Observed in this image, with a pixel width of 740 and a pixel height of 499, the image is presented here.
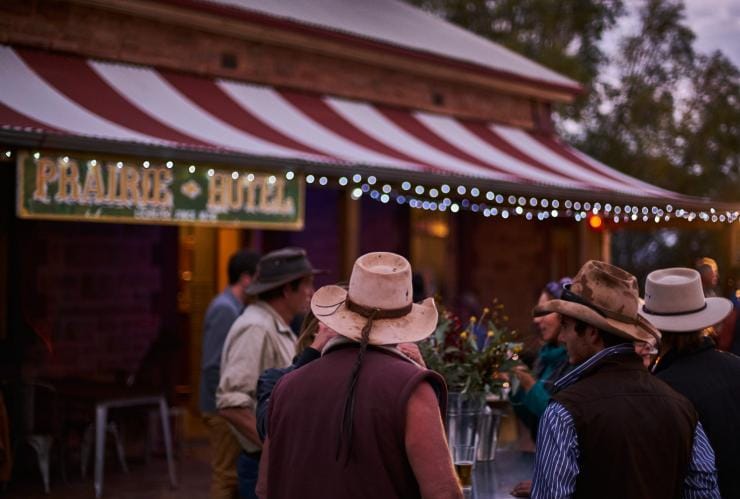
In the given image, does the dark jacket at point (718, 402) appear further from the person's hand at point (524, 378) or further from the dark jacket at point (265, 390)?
the dark jacket at point (265, 390)

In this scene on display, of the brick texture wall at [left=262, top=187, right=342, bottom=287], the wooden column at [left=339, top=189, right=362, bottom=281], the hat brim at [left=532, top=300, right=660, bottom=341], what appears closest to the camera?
the hat brim at [left=532, top=300, right=660, bottom=341]

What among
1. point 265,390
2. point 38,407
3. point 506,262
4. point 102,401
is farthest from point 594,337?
point 506,262

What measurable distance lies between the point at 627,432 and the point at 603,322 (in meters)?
0.36

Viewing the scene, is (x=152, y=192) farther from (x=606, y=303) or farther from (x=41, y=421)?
(x=606, y=303)

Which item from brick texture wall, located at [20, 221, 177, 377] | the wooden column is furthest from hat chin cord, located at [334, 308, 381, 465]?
the wooden column

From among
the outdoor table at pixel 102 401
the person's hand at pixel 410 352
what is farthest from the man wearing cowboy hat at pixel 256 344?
the outdoor table at pixel 102 401

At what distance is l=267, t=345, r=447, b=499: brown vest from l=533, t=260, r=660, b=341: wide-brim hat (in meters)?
0.56

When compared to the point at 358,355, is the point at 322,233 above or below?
above

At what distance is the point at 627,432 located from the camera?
2877 millimetres

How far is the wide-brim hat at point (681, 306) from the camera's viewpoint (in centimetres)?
354

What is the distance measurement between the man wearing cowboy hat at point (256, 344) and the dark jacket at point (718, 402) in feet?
6.20

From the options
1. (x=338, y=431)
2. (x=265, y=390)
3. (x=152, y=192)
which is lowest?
(x=265, y=390)

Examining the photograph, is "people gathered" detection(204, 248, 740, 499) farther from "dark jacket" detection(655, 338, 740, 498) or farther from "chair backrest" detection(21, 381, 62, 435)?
"chair backrest" detection(21, 381, 62, 435)

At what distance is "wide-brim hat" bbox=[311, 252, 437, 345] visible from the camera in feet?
9.52
